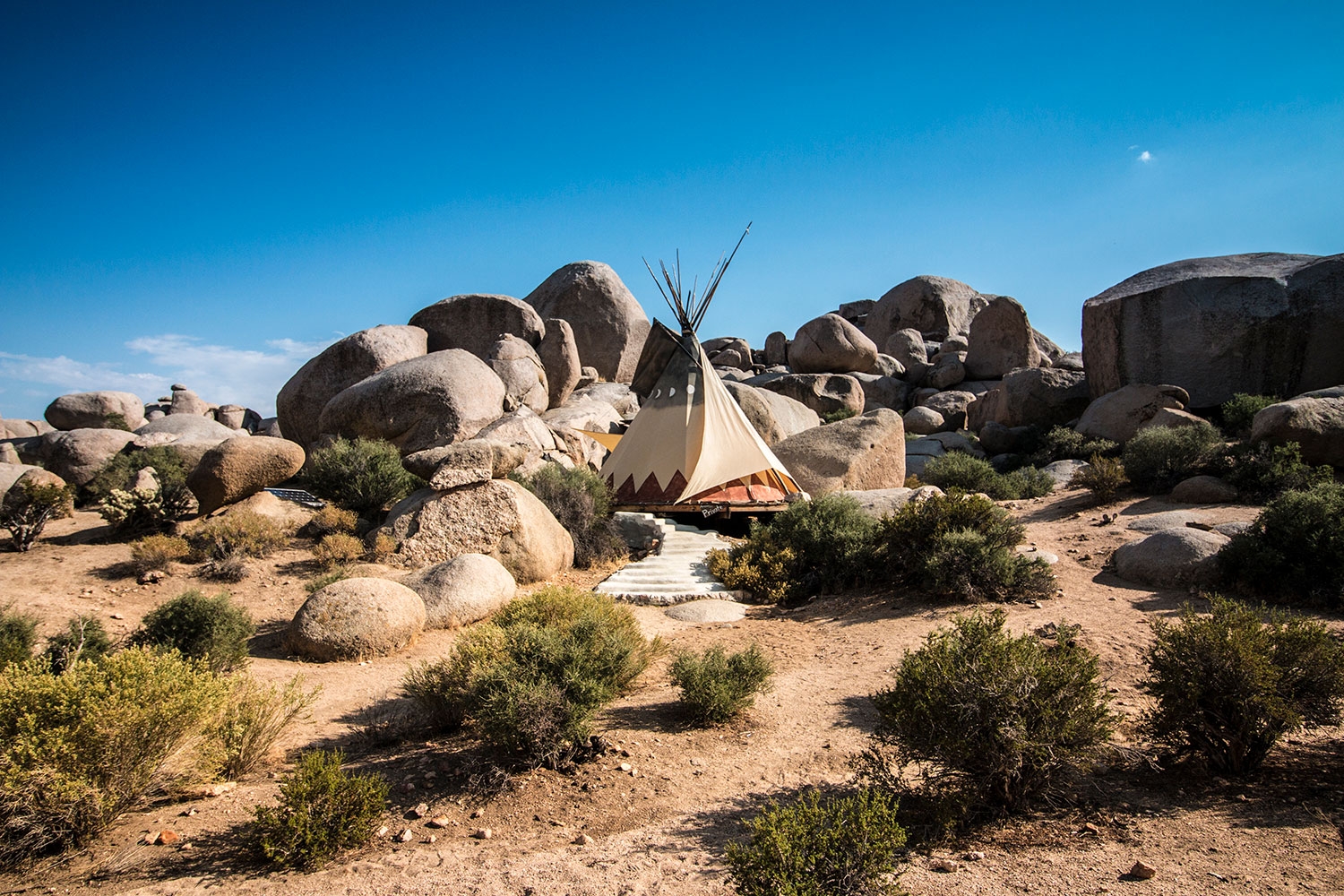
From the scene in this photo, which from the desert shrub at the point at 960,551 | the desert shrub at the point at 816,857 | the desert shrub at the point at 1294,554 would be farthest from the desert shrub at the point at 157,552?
the desert shrub at the point at 1294,554

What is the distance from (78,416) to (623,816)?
28952mm

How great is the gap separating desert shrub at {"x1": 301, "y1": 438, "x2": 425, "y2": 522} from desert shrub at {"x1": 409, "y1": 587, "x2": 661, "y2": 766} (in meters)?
6.48

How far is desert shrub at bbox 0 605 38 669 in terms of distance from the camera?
529 centimetres

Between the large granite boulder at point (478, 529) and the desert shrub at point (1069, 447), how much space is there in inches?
527

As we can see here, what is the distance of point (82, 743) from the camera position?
3.64 m

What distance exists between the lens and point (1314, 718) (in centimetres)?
422

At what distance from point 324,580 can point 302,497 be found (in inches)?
164

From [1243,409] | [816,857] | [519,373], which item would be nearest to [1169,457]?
[1243,409]

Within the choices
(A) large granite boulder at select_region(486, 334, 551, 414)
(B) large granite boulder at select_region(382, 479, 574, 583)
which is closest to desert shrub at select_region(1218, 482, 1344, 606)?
(B) large granite boulder at select_region(382, 479, 574, 583)

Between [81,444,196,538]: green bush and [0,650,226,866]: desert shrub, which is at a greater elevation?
[81,444,196,538]: green bush

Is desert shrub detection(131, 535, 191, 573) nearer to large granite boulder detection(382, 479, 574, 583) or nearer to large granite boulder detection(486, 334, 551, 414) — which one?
large granite boulder detection(382, 479, 574, 583)

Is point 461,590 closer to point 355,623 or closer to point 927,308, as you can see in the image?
point 355,623

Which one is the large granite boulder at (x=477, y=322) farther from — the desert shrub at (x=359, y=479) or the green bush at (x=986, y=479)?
the green bush at (x=986, y=479)

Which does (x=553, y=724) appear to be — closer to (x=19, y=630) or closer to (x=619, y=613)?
(x=619, y=613)
